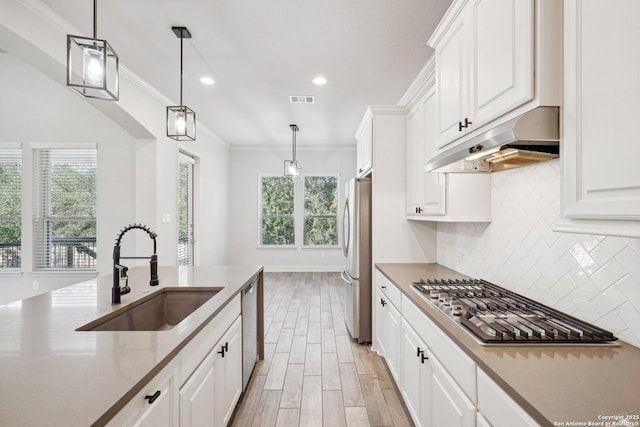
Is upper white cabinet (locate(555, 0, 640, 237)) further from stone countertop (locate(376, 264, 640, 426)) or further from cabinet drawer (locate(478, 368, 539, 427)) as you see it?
cabinet drawer (locate(478, 368, 539, 427))

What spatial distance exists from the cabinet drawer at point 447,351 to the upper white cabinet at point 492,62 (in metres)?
0.99

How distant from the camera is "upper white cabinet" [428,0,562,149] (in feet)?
3.63

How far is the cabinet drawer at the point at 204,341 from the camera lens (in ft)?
4.20

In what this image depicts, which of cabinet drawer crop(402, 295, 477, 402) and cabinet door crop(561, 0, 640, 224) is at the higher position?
cabinet door crop(561, 0, 640, 224)

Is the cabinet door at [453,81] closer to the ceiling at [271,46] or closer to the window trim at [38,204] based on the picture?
the ceiling at [271,46]

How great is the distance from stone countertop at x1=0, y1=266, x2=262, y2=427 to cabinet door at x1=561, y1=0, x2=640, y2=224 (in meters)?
1.43

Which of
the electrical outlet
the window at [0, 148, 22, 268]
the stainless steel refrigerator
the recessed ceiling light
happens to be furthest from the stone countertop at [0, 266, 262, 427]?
the window at [0, 148, 22, 268]

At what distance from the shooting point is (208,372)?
1.55 meters

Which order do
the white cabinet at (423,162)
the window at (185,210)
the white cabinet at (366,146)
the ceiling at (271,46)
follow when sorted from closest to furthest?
the ceiling at (271,46), the white cabinet at (423,162), the white cabinet at (366,146), the window at (185,210)

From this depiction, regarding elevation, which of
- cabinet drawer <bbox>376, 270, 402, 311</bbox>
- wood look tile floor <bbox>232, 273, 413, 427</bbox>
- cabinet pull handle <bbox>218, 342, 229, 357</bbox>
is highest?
cabinet drawer <bbox>376, 270, 402, 311</bbox>

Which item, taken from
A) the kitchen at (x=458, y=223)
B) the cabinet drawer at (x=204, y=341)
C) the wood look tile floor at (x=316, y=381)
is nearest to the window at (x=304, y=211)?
the kitchen at (x=458, y=223)

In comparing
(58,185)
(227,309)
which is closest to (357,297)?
(227,309)

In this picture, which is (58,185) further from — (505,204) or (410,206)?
Answer: (505,204)

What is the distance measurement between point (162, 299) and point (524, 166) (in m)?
2.39
